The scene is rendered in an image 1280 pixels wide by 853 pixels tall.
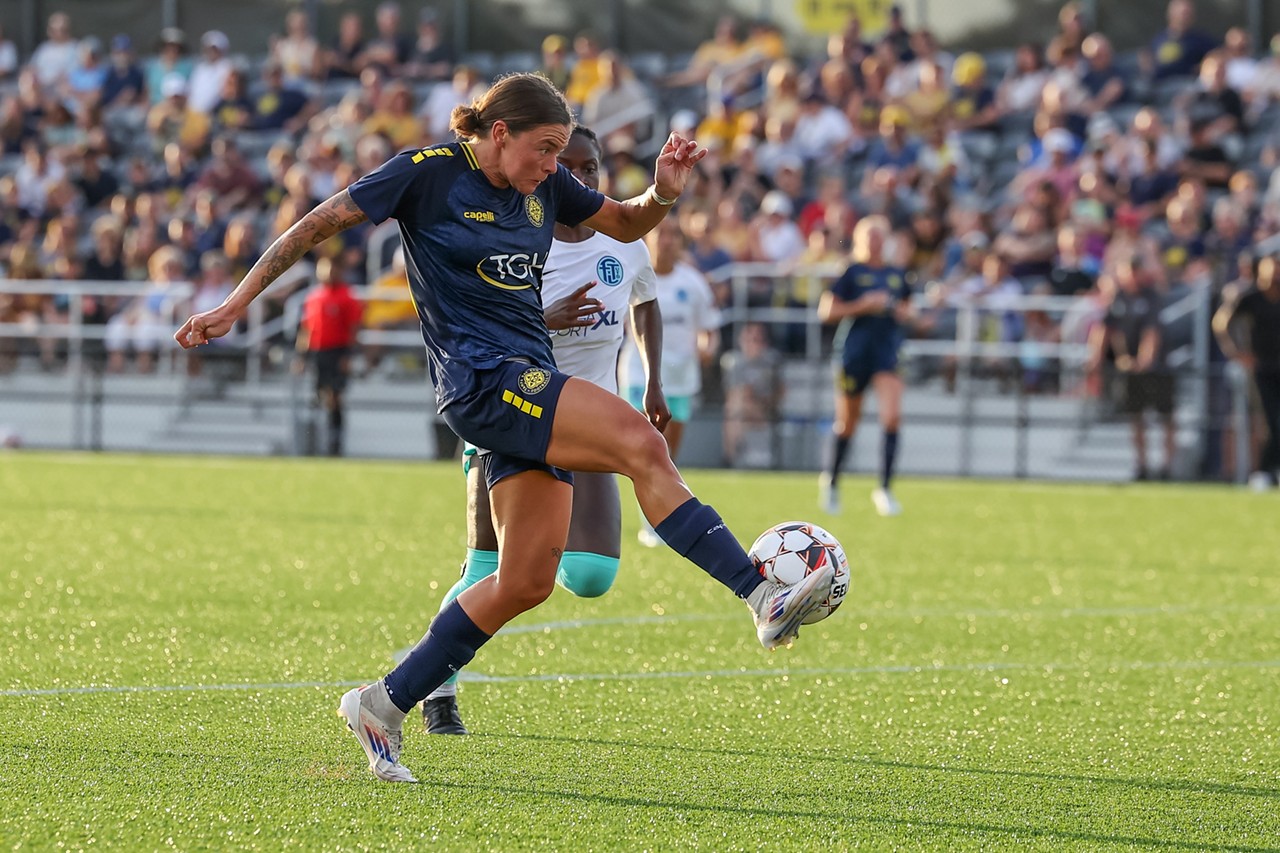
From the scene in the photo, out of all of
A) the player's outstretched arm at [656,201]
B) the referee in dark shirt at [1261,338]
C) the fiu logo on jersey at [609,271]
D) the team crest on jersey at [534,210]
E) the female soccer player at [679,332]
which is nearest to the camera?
Result: the team crest on jersey at [534,210]

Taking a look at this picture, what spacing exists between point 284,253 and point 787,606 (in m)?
1.64

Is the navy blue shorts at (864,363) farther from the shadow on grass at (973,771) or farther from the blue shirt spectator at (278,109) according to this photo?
the blue shirt spectator at (278,109)

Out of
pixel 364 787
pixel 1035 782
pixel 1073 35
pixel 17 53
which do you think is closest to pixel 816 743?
pixel 1035 782

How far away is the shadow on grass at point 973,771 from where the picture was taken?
5.16 metres

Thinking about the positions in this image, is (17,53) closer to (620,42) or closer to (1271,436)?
(620,42)

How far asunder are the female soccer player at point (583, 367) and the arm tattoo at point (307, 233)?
0.77 m

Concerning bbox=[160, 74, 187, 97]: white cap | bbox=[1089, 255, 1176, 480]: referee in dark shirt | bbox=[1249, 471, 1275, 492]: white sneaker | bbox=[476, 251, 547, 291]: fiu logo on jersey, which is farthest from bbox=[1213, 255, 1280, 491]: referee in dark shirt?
bbox=[160, 74, 187, 97]: white cap

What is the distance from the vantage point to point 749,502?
15.4m

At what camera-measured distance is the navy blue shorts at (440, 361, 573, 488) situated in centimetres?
495

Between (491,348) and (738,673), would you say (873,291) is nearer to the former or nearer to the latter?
(738,673)

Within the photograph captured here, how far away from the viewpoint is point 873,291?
47.8 ft

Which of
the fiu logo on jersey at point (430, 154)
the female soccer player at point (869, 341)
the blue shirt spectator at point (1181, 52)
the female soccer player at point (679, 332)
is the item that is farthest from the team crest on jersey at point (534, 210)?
the blue shirt spectator at point (1181, 52)

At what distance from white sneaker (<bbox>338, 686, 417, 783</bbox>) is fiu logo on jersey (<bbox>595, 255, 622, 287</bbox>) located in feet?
7.29

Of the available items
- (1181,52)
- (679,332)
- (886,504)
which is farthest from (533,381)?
(1181,52)
